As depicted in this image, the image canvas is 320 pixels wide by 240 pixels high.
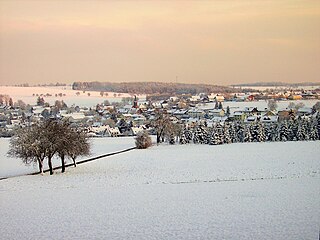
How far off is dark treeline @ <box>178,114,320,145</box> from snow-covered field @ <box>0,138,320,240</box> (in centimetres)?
3259

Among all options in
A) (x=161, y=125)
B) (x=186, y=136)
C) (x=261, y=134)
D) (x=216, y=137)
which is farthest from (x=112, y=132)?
(x=261, y=134)

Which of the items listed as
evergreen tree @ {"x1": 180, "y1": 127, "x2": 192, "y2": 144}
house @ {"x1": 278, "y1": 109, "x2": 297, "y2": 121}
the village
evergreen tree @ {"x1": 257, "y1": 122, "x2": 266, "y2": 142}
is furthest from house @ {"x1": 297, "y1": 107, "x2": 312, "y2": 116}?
evergreen tree @ {"x1": 180, "y1": 127, "x2": 192, "y2": 144}

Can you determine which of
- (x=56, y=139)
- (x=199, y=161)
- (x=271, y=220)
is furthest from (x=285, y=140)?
(x=271, y=220)

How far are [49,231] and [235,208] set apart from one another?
798cm

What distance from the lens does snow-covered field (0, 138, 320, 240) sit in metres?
16.3

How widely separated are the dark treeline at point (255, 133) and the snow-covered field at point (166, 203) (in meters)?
32.6

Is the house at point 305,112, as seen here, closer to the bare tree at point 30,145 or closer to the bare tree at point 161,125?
the bare tree at point 161,125

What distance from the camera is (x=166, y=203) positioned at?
22.2 meters

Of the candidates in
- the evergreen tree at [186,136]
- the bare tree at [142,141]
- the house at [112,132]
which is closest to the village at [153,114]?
the house at [112,132]

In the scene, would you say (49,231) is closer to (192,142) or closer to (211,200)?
(211,200)

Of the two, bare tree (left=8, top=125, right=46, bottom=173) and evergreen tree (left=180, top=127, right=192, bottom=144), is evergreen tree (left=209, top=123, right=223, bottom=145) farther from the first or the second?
bare tree (left=8, top=125, right=46, bottom=173)

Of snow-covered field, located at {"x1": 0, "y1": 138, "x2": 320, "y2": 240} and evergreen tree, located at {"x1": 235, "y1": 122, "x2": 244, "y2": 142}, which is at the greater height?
snow-covered field, located at {"x1": 0, "y1": 138, "x2": 320, "y2": 240}

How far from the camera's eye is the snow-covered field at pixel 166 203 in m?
16.3

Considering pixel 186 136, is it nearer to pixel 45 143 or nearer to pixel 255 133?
pixel 255 133
